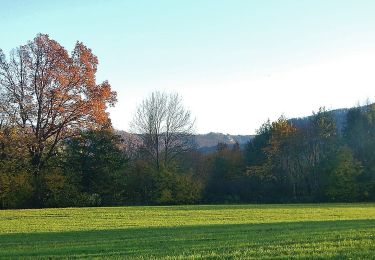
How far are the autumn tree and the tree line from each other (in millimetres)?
103

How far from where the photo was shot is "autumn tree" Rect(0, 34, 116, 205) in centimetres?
4544

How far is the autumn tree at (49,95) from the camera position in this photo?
4544 centimetres

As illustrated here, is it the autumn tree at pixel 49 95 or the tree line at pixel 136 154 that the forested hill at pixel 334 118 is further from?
the autumn tree at pixel 49 95

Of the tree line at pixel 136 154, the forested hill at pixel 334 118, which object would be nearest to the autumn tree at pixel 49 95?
the tree line at pixel 136 154

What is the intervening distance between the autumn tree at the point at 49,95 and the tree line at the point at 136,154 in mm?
103

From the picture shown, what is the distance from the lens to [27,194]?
158ft

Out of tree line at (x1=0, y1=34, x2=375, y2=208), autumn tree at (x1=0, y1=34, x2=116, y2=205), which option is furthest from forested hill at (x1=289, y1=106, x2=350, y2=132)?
autumn tree at (x1=0, y1=34, x2=116, y2=205)

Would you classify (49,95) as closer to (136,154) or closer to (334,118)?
(136,154)

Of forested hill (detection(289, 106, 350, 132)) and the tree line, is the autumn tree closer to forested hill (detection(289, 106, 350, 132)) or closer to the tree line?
the tree line

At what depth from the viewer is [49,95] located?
45.5 m

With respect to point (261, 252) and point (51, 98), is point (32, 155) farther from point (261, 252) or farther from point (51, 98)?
point (261, 252)

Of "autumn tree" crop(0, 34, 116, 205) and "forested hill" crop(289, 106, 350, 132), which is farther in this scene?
"forested hill" crop(289, 106, 350, 132)

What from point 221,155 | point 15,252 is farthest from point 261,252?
point 221,155

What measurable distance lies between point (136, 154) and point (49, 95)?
24.5 m
